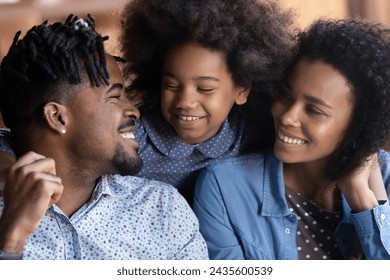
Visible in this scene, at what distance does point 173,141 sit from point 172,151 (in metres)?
0.02

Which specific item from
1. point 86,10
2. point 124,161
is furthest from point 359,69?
point 86,10

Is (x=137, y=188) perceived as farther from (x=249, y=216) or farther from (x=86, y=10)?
(x=86, y=10)

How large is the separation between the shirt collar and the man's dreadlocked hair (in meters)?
0.19

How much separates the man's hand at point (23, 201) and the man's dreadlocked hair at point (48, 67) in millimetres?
135

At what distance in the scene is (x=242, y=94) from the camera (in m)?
1.27

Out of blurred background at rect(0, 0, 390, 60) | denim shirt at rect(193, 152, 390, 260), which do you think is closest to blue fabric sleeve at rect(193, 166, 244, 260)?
denim shirt at rect(193, 152, 390, 260)

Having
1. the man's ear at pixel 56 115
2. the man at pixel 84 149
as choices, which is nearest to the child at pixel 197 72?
the man at pixel 84 149

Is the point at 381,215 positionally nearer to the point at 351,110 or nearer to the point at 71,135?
the point at 351,110

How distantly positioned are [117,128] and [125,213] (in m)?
0.15

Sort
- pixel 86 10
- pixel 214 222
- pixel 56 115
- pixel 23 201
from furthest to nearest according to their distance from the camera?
pixel 86 10
pixel 214 222
pixel 56 115
pixel 23 201

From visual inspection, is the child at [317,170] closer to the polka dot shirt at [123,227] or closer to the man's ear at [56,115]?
the polka dot shirt at [123,227]

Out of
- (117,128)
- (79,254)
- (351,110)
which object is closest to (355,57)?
(351,110)

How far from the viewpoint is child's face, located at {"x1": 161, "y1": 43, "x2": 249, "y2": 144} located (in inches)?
46.1

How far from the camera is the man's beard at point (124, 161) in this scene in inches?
44.1
